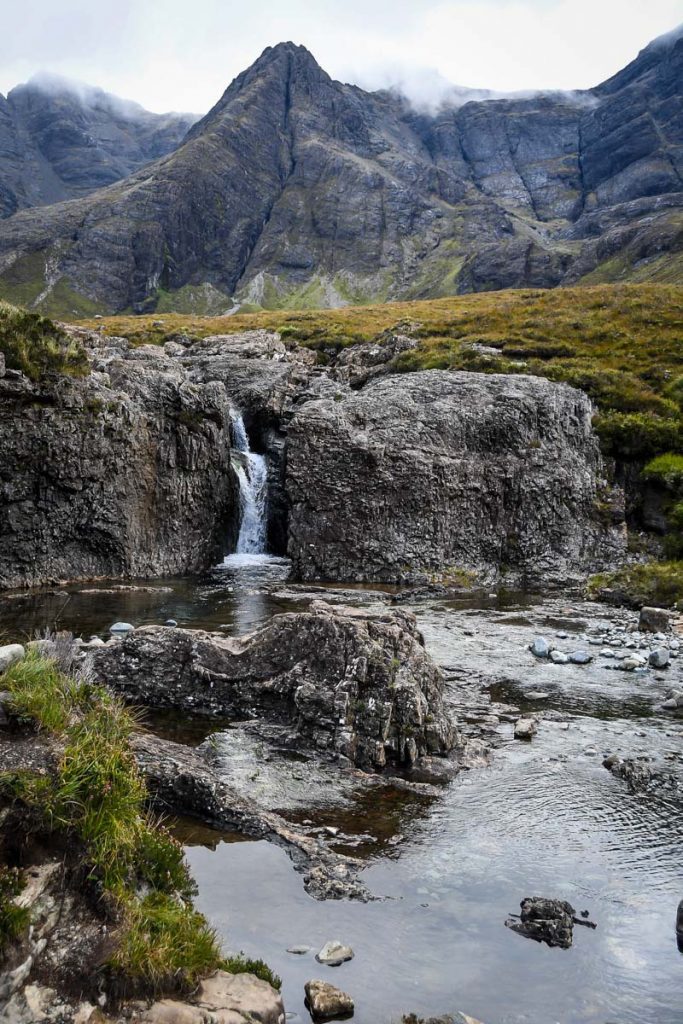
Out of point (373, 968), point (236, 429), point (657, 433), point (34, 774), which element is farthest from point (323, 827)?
point (236, 429)

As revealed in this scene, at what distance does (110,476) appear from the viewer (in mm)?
27141

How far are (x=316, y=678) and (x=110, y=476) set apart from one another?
63.9 feet

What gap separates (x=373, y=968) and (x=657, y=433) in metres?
32.2

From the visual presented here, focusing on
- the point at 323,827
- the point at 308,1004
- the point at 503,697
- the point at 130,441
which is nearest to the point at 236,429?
the point at 130,441

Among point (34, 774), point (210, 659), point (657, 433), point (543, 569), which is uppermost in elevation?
point (657, 433)

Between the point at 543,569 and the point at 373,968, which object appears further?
the point at 543,569

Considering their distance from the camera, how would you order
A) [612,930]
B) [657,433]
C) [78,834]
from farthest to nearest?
[657,433] → [612,930] → [78,834]

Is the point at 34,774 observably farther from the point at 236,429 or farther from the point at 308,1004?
the point at 236,429

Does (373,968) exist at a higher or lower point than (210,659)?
lower

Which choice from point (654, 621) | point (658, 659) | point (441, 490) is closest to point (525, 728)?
point (658, 659)

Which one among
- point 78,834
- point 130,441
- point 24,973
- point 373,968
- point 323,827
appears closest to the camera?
point 24,973

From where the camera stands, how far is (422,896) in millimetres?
6590

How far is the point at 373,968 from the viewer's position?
552 cm

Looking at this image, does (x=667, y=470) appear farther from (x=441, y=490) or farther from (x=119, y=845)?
(x=119, y=845)
